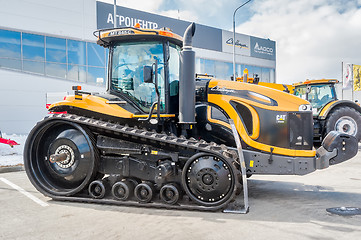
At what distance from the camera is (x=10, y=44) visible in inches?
712

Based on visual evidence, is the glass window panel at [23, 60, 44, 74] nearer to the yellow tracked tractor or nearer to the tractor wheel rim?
the yellow tracked tractor

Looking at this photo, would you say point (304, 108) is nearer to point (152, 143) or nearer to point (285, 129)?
point (285, 129)

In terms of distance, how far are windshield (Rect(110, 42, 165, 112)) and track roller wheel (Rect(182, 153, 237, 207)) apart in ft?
3.98

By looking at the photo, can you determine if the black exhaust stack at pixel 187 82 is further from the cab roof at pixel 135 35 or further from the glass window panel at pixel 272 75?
the glass window panel at pixel 272 75

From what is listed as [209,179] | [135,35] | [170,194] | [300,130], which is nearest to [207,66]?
[135,35]

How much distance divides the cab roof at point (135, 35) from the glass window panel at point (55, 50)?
15.1 meters

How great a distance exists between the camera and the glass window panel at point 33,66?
61.5ft

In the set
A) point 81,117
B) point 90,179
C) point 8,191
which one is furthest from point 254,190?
point 8,191

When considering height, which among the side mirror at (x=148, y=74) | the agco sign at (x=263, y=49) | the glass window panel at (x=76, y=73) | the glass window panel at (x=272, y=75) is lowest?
the side mirror at (x=148, y=74)

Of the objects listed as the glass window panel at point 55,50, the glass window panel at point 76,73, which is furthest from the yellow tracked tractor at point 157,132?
the glass window panel at point 76,73

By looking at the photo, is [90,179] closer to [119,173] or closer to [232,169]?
[119,173]

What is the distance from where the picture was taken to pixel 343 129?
11742mm

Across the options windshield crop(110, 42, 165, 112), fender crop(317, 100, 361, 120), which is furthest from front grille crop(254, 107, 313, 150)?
fender crop(317, 100, 361, 120)

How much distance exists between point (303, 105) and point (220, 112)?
4.70ft
